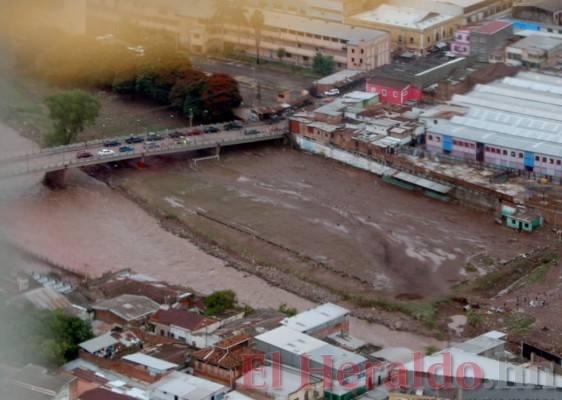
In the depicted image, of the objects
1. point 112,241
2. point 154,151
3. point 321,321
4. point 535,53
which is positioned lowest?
point 112,241

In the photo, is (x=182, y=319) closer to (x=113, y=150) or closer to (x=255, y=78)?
(x=113, y=150)

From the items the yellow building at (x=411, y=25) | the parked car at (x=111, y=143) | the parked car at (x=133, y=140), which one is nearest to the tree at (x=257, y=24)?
the yellow building at (x=411, y=25)

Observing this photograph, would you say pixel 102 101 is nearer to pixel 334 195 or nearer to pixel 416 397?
pixel 334 195

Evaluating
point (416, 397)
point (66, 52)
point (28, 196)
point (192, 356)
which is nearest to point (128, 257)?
point (28, 196)

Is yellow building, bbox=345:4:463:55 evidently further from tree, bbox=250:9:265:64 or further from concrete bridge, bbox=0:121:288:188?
concrete bridge, bbox=0:121:288:188

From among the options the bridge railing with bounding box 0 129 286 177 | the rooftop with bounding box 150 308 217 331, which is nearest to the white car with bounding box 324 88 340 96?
the bridge railing with bounding box 0 129 286 177

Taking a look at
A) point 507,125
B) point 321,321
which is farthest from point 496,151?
point 321,321
